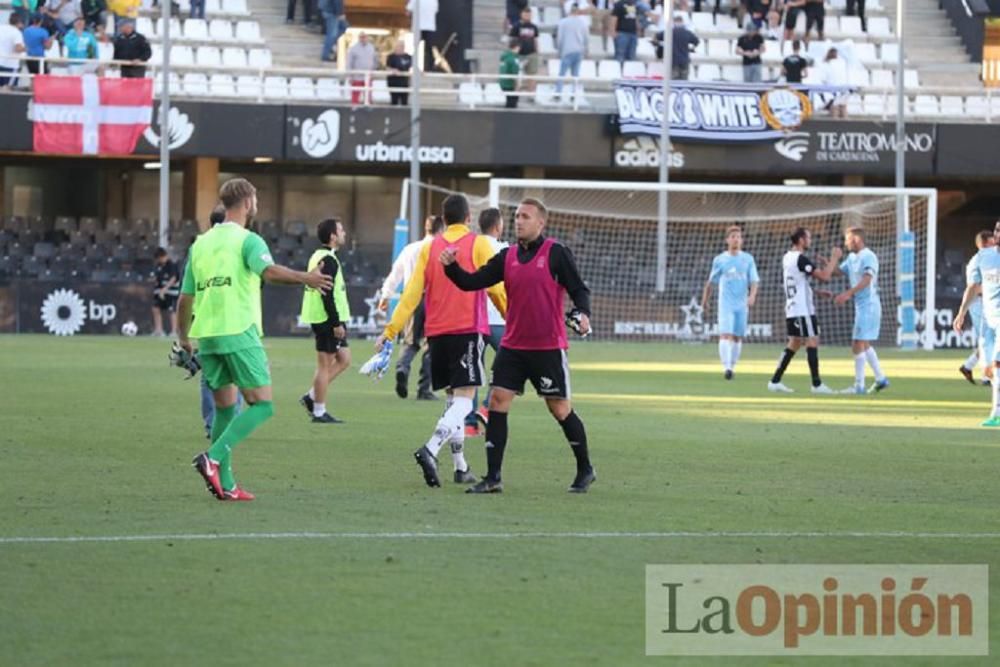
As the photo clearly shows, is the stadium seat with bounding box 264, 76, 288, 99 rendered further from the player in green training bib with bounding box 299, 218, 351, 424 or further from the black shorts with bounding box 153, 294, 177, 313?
the player in green training bib with bounding box 299, 218, 351, 424

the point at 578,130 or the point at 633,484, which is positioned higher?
the point at 578,130

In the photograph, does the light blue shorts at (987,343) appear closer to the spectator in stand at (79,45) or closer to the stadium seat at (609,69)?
the stadium seat at (609,69)

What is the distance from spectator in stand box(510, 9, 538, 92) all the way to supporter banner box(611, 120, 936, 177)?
3052mm

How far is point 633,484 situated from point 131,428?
594cm

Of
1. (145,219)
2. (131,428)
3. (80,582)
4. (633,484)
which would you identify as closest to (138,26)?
(145,219)

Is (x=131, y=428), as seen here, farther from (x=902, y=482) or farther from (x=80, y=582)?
(x=80, y=582)

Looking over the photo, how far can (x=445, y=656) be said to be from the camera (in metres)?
7.26

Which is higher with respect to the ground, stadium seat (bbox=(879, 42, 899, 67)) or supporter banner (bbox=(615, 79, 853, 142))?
stadium seat (bbox=(879, 42, 899, 67))

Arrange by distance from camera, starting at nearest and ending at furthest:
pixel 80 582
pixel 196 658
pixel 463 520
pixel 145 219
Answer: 1. pixel 196 658
2. pixel 80 582
3. pixel 463 520
4. pixel 145 219

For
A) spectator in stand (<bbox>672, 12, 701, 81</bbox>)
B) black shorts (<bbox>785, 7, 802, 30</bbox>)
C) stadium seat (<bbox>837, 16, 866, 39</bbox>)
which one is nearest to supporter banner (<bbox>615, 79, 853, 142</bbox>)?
spectator in stand (<bbox>672, 12, 701, 81</bbox>)

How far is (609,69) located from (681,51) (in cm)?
212

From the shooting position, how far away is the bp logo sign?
131 ft

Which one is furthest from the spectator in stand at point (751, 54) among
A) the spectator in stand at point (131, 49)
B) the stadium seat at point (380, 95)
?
the spectator in stand at point (131, 49)

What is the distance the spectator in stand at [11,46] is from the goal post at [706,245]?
34.9 feet
